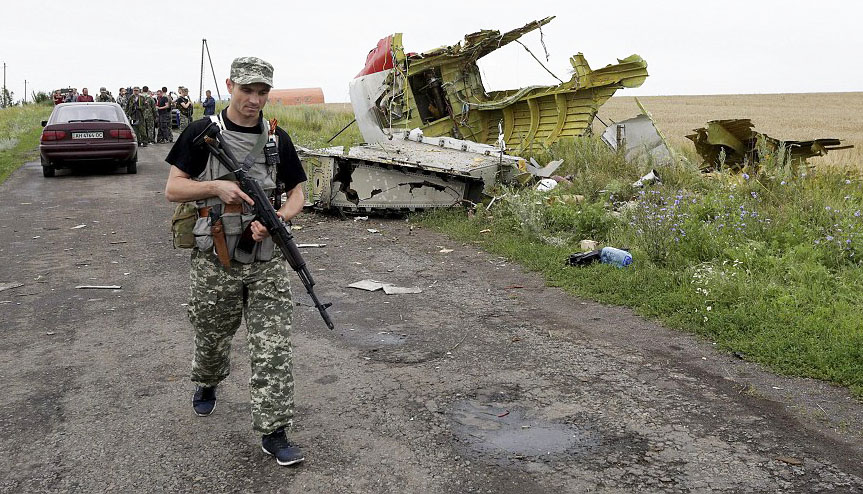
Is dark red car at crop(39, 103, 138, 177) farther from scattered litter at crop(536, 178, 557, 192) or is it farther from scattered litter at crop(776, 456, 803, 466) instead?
scattered litter at crop(776, 456, 803, 466)

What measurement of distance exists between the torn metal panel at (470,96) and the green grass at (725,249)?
229cm

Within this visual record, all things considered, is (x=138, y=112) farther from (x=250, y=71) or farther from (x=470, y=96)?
(x=250, y=71)

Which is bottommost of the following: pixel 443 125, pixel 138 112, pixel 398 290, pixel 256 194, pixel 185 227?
pixel 398 290

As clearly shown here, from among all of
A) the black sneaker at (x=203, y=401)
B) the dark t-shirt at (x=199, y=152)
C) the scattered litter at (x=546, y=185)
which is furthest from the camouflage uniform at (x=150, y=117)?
the dark t-shirt at (x=199, y=152)

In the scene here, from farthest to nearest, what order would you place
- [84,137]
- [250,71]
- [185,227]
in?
[84,137] → [185,227] → [250,71]

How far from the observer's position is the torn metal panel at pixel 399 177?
10.5m

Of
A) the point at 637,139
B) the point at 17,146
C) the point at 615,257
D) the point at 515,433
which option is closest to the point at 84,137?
the point at 637,139

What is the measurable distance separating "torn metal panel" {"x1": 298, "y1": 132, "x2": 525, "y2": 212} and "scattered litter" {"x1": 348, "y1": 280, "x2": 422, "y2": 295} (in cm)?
325

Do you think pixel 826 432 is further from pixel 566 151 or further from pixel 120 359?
pixel 566 151

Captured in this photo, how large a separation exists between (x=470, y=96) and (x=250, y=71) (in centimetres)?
1083

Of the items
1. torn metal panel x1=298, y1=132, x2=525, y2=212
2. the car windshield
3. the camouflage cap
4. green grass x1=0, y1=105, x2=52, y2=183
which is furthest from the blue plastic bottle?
green grass x1=0, y1=105, x2=52, y2=183

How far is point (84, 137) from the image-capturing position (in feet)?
51.4

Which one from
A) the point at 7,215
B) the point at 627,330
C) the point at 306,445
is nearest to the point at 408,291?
the point at 627,330

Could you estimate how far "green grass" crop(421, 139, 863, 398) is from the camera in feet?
17.4
